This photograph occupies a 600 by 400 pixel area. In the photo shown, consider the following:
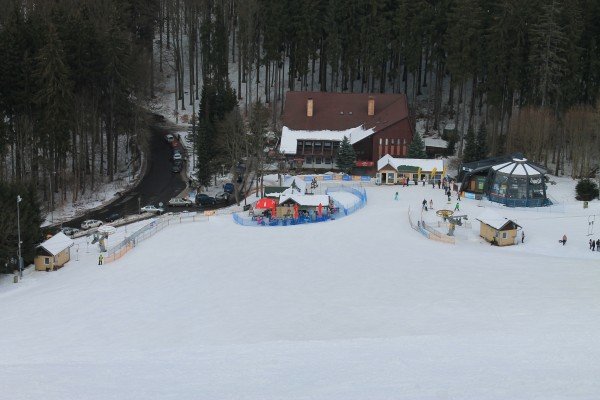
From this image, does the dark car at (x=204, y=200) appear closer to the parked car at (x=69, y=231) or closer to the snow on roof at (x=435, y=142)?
the parked car at (x=69, y=231)

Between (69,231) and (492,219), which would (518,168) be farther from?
→ (69,231)

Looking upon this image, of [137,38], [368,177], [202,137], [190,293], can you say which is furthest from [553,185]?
[137,38]

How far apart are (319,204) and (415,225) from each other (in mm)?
7577

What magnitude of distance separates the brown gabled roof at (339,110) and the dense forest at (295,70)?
6073 millimetres

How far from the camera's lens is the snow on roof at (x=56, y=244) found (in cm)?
4341

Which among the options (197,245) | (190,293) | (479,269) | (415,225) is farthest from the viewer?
(415,225)

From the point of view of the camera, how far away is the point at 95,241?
160 ft

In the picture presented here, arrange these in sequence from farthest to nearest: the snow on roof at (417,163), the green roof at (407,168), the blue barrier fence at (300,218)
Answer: the snow on roof at (417,163), the green roof at (407,168), the blue barrier fence at (300,218)

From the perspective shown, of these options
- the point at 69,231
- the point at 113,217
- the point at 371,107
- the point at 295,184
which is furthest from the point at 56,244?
the point at 371,107

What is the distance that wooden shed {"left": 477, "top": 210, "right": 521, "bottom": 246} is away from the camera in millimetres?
46037

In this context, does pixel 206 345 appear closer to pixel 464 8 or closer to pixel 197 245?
pixel 197 245

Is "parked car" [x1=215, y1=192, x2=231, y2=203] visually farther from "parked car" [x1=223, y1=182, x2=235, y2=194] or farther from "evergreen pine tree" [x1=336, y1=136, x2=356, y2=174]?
"evergreen pine tree" [x1=336, y1=136, x2=356, y2=174]

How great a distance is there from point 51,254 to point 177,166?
28768 millimetres

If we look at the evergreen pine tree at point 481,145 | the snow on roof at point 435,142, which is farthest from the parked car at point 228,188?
the evergreen pine tree at point 481,145
